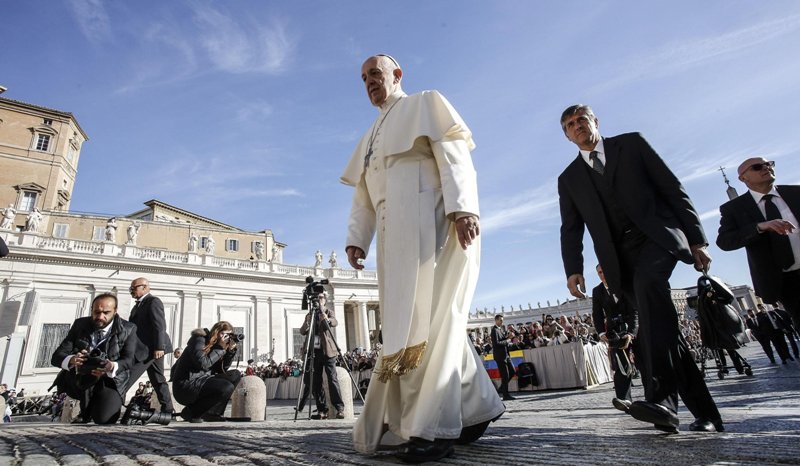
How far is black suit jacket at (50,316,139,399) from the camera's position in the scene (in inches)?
199

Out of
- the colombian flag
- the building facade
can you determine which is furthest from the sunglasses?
the building facade

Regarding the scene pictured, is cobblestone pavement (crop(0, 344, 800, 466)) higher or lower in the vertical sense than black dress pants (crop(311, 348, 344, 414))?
lower

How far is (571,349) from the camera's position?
1081cm

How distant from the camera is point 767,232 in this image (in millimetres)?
3311

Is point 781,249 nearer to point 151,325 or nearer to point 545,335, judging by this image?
point 151,325

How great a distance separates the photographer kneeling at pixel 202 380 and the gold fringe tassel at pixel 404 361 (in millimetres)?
5046

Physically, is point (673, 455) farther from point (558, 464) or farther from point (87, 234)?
point (87, 234)

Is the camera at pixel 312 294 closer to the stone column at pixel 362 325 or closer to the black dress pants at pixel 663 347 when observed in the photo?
the black dress pants at pixel 663 347

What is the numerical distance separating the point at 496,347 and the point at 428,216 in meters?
9.00

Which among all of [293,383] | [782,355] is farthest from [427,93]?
[293,383]

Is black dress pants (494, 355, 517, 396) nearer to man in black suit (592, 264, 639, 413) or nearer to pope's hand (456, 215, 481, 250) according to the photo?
man in black suit (592, 264, 639, 413)

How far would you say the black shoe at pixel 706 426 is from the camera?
2240 millimetres

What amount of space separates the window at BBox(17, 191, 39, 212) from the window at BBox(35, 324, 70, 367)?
1482cm

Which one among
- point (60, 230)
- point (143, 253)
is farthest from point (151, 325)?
point (60, 230)
